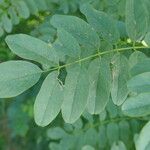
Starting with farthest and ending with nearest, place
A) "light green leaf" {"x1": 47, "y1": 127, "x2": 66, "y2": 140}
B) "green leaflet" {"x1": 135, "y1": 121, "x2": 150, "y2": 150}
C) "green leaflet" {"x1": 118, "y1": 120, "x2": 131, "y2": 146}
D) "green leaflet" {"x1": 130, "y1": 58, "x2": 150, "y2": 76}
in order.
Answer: "light green leaf" {"x1": 47, "y1": 127, "x2": 66, "y2": 140} → "green leaflet" {"x1": 118, "y1": 120, "x2": 131, "y2": 146} → "green leaflet" {"x1": 130, "y1": 58, "x2": 150, "y2": 76} → "green leaflet" {"x1": 135, "y1": 121, "x2": 150, "y2": 150}

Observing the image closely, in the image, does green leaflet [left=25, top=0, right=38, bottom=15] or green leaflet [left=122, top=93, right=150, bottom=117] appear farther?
green leaflet [left=25, top=0, right=38, bottom=15]

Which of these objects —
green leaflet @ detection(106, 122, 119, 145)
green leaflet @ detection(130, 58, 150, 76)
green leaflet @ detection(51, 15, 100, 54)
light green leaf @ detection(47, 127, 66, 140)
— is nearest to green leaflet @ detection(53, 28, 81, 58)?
green leaflet @ detection(51, 15, 100, 54)

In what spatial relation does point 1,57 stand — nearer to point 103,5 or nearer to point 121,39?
point 103,5

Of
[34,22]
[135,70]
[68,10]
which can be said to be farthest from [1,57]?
[135,70]

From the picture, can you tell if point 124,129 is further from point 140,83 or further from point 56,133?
point 140,83

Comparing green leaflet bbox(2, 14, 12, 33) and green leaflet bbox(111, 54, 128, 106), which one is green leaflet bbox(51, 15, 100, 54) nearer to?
green leaflet bbox(111, 54, 128, 106)

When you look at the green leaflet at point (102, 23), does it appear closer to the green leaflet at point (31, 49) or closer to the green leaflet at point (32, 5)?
the green leaflet at point (31, 49)

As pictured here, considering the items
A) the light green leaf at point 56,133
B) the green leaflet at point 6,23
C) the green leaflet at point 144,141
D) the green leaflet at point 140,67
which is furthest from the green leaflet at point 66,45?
the light green leaf at point 56,133
